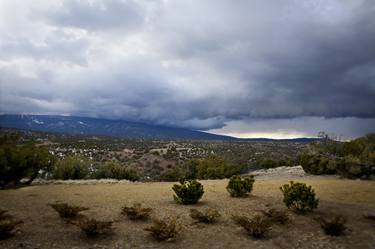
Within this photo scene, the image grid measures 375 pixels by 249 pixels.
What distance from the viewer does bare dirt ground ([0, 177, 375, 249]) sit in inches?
558

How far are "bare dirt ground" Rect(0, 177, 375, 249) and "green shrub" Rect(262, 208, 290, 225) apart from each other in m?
0.31

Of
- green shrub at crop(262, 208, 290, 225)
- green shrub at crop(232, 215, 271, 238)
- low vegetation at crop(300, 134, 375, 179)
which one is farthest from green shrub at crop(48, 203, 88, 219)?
low vegetation at crop(300, 134, 375, 179)

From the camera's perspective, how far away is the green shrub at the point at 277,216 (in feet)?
55.2

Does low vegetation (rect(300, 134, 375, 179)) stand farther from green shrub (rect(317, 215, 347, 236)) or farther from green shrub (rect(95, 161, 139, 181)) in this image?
green shrub (rect(95, 161, 139, 181))

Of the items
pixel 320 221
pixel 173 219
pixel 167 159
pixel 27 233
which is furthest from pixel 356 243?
pixel 167 159

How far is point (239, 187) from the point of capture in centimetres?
2178

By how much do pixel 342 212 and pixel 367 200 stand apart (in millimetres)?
4077

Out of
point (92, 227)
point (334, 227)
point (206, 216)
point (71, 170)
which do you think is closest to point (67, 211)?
point (92, 227)

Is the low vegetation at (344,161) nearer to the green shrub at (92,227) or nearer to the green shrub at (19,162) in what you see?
the green shrub at (92,227)

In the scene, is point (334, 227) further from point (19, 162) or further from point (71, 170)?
point (71, 170)

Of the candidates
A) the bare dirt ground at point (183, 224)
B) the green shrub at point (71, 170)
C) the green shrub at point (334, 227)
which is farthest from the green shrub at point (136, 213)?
the green shrub at point (71, 170)

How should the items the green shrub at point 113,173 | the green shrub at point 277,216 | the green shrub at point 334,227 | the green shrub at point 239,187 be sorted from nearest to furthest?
the green shrub at point 334,227, the green shrub at point 277,216, the green shrub at point 239,187, the green shrub at point 113,173

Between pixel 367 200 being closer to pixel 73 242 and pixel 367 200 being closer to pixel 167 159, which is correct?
pixel 73 242

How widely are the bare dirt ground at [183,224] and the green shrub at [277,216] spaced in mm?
313
